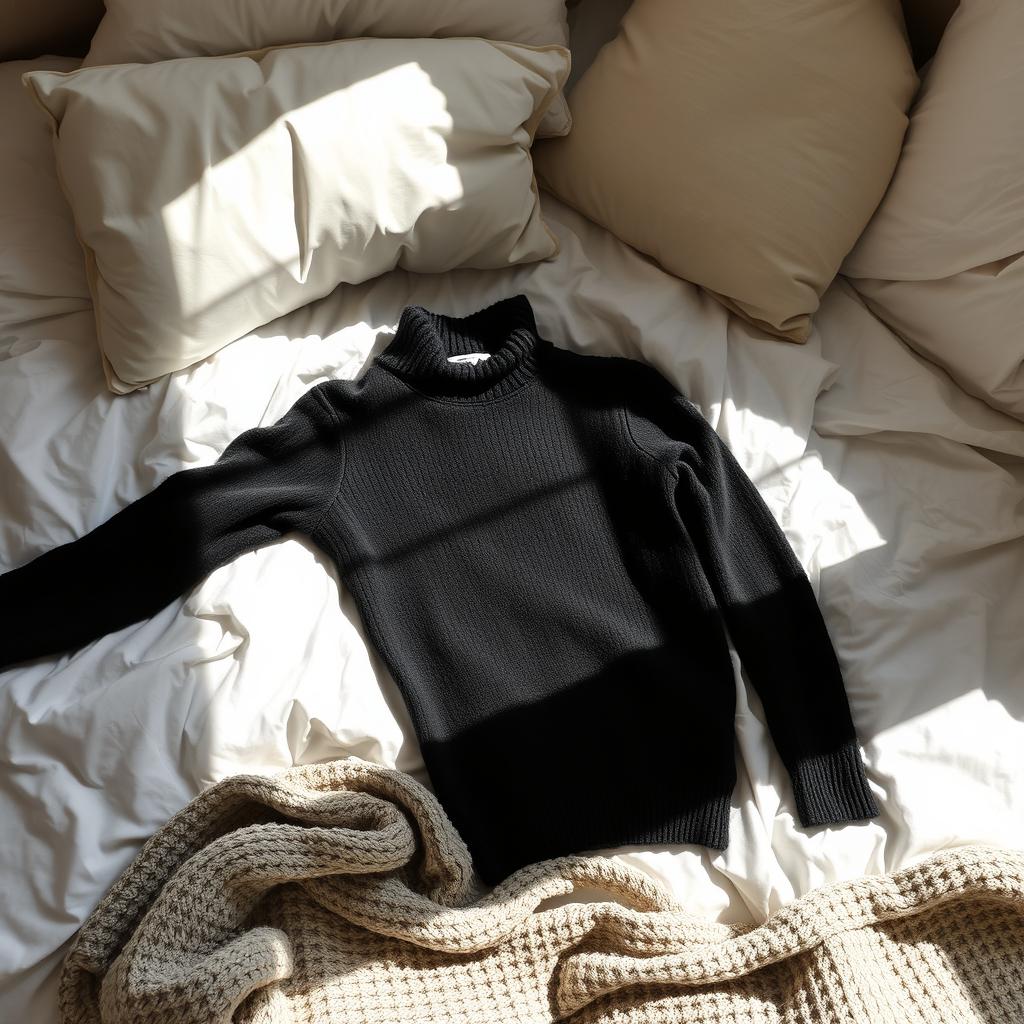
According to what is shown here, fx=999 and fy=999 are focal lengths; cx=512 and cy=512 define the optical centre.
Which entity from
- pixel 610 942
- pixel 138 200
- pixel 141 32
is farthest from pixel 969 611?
pixel 141 32

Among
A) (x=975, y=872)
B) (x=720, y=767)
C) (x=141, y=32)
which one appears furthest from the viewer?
(x=141, y=32)

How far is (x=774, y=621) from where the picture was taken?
4.29ft

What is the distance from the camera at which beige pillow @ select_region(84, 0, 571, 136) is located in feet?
4.59

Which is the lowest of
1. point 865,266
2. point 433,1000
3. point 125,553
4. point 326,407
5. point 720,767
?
point 433,1000

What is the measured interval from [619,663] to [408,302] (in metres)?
0.64

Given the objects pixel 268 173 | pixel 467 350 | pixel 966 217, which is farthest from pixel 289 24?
pixel 966 217

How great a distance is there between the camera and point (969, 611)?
1304mm

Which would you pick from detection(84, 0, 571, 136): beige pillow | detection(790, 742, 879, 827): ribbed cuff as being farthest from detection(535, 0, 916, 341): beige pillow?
detection(790, 742, 879, 827): ribbed cuff

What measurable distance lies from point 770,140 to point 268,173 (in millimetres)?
710

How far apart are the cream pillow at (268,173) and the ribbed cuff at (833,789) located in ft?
2.84

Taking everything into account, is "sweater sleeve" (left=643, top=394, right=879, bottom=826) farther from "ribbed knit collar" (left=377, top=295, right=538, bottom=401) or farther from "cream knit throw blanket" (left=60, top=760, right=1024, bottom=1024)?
"ribbed knit collar" (left=377, top=295, right=538, bottom=401)

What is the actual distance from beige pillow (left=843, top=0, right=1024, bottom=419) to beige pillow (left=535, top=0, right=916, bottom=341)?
0.04m

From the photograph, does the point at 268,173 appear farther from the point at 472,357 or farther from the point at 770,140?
the point at 770,140

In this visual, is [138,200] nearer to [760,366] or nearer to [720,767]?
[760,366]
